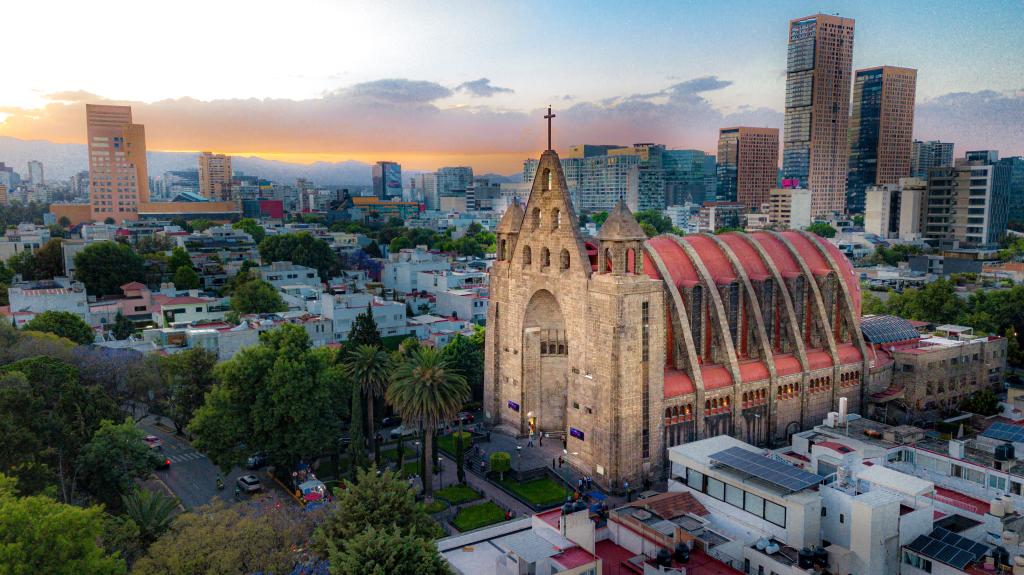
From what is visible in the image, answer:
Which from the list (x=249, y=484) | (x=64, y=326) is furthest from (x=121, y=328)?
(x=249, y=484)

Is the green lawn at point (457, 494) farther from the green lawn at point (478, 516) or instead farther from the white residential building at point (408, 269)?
the white residential building at point (408, 269)

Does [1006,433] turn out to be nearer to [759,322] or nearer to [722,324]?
[759,322]

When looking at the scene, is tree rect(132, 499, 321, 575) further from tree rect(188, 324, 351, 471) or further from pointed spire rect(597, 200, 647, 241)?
pointed spire rect(597, 200, 647, 241)

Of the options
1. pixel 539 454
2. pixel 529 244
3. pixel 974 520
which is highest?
pixel 529 244

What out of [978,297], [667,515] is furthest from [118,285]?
[978,297]

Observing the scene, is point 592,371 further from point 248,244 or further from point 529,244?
point 248,244
